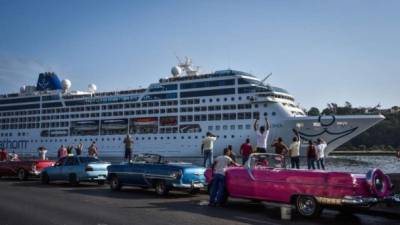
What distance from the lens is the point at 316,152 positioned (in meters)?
18.7

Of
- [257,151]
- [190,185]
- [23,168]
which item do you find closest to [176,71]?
[23,168]

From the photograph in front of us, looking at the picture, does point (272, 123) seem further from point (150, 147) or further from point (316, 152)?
point (316, 152)

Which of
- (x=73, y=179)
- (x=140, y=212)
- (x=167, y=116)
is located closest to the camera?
(x=140, y=212)

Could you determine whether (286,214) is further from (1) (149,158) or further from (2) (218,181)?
(1) (149,158)

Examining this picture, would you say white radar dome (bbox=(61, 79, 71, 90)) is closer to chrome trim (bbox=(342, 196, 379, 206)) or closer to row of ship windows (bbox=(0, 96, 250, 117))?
row of ship windows (bbox=(0, 96, 250, 117))

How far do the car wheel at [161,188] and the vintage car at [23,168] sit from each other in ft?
27.2

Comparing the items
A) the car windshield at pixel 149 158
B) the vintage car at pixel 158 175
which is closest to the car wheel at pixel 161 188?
the vintage car at pixel 158 175

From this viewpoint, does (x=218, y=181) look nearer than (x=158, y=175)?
Yes

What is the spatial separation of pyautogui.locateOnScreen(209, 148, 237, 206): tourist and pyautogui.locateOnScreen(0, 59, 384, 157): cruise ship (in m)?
36.8

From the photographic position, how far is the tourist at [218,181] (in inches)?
480

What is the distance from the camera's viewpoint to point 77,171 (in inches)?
707

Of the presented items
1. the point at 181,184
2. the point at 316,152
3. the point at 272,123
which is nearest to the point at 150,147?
the point at 272,123

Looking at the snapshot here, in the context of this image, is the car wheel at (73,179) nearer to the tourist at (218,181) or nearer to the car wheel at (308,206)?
the tourist at (218,181)

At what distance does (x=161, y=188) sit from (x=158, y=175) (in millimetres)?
414
